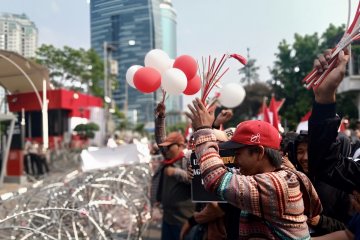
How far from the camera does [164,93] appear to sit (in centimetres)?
327

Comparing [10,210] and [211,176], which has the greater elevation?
[211,176]

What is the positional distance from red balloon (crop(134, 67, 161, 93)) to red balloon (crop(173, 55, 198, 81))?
6.6 inches

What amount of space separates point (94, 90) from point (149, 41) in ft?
117

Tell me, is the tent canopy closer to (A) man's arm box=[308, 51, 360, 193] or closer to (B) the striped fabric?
(B) the striped fabric

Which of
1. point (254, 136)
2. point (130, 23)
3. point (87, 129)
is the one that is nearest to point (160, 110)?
point (130, 23)

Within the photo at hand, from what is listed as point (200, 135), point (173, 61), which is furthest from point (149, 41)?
point (200, 135)

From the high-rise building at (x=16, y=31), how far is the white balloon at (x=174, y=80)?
5.05 feet

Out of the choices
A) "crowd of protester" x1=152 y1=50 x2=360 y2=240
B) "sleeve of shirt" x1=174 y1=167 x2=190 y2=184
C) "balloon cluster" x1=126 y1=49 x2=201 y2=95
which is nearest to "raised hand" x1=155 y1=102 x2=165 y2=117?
"balloon cluster" x1=126 y1=49 x2=201 y2=95

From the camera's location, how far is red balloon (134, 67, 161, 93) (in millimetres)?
3160

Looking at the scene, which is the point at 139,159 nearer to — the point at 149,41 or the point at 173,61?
the point at 149,41

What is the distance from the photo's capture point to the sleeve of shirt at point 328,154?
2.22 m

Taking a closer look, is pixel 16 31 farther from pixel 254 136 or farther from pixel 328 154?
pixel 328 154

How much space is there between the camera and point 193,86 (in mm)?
3383

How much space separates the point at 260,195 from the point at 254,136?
0.28 metres
